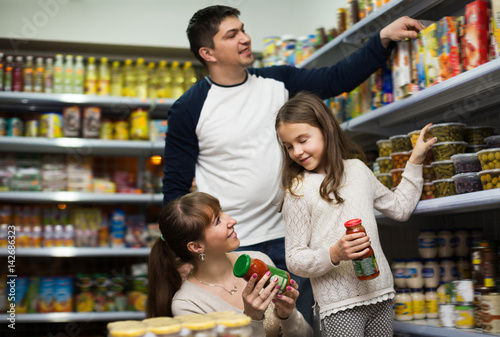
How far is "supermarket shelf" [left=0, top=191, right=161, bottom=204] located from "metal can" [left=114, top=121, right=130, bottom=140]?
1.59 feet

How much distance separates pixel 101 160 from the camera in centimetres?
444

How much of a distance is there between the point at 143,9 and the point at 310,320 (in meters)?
3.01

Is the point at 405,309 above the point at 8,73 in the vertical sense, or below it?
below

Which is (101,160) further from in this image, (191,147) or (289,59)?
(191,147)

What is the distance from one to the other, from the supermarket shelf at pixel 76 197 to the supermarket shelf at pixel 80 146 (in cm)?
36

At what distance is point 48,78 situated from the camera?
411 centimetres

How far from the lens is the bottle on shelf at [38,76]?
4070mm

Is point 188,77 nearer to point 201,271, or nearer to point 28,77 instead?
point 28,77

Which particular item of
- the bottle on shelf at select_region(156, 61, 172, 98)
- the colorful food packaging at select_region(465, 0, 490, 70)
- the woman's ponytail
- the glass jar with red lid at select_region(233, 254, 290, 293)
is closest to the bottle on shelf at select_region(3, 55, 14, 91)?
the bottle on shelf at select_region(156, 61, 172, 98)

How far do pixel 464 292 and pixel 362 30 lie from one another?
1.35m

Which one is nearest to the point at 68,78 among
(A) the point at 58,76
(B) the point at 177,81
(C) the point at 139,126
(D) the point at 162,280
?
(A) the point at 58,76

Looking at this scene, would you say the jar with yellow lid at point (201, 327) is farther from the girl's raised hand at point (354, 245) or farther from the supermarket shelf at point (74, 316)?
the supermarket shelf at point (74, 316)

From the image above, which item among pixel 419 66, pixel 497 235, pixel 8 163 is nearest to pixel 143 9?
pixel 8 163

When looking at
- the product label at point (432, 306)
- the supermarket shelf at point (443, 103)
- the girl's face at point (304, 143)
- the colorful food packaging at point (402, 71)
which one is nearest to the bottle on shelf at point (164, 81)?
the supermarket shelf at point (443, 103)
